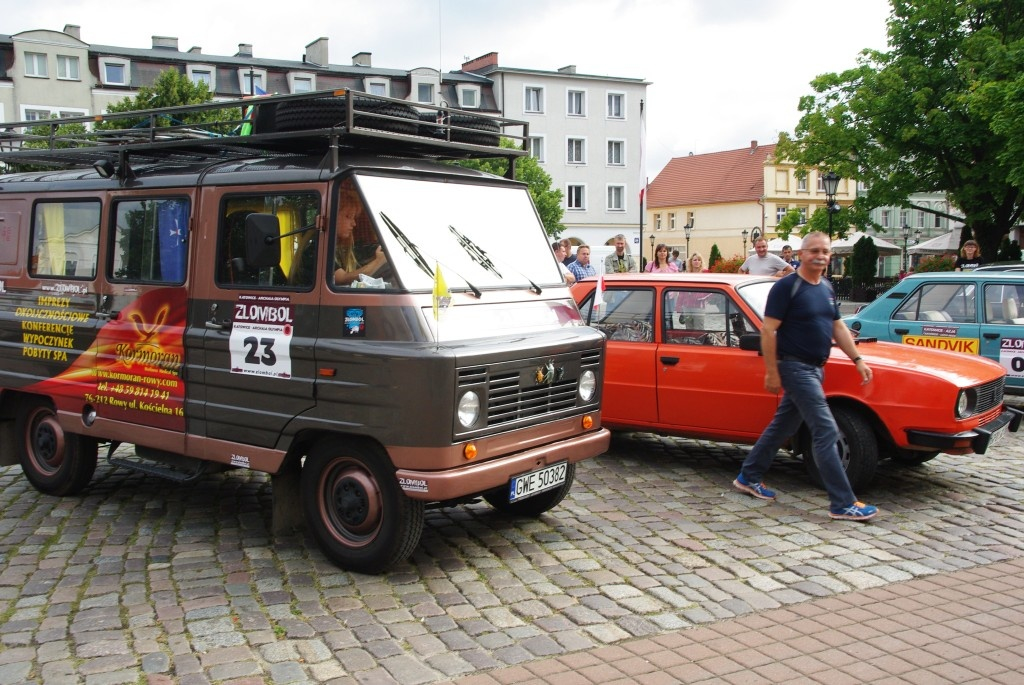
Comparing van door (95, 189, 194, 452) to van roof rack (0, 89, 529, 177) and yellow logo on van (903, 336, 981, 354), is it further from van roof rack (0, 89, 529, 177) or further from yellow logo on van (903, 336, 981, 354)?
yellow logo on van (903, 336, 981, 354)

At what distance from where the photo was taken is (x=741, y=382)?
26.1 feet

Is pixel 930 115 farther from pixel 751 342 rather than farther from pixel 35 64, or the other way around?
pixel 35 64

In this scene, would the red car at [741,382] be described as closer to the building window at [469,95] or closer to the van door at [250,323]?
the van door at [250,323]

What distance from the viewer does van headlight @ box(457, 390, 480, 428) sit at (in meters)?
5.41

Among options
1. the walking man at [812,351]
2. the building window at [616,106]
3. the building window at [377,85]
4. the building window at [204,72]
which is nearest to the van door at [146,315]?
the walking man at [812,351]

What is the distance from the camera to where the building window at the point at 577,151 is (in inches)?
2537

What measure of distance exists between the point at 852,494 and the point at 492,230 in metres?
3.19

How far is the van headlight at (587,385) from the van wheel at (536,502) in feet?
1.70

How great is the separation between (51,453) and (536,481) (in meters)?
4.14

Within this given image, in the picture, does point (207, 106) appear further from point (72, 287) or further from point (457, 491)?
point (457, 491)

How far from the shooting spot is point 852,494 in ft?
22.6

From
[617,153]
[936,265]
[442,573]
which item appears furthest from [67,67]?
[442,573]

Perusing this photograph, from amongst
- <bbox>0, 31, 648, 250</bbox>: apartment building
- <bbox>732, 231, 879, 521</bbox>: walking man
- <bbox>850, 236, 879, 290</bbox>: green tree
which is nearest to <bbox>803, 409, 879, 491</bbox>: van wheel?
Result: <bbox>732, 231, 879, 521</bbox>: walking man

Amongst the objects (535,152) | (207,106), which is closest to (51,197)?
(207,106)
